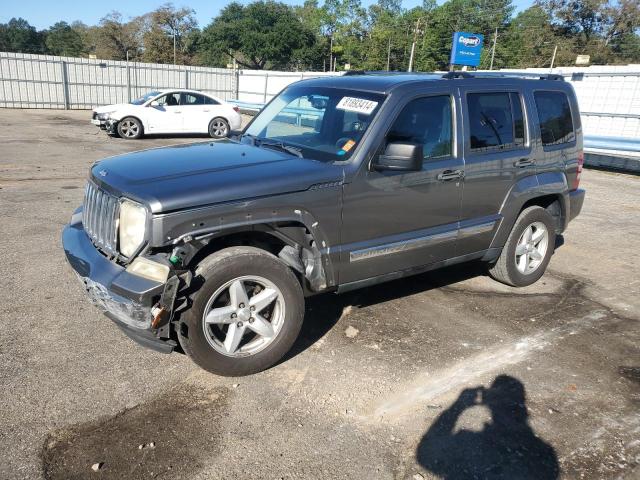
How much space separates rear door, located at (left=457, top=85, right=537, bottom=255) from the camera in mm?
4520

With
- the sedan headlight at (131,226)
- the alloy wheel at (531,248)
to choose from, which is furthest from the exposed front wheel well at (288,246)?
the alloy wheel at (531,248)

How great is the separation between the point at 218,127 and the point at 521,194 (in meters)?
14.1

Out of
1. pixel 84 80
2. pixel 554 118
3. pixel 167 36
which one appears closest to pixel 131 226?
pixel 554 118

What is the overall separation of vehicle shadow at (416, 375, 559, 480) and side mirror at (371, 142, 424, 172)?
165 centimetres

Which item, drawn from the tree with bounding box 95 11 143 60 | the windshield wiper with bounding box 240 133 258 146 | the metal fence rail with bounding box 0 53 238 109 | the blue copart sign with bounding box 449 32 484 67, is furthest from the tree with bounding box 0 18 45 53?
the windshield wiper with bounding box 240 133 258 146

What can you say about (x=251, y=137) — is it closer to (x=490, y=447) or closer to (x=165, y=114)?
(x=490, y=447)

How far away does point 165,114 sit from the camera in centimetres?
1667

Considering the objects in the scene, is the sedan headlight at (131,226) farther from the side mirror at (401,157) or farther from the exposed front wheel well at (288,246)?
the side mirror at (401,157)

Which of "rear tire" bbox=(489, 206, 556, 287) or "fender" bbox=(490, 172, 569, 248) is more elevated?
"fender" bbox=(490, 172, 569, 248)

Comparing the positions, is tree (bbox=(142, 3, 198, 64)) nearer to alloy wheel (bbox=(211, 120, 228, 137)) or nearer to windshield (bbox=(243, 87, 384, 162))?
alloy wheel (bbox=(211, 120, 228, 137))

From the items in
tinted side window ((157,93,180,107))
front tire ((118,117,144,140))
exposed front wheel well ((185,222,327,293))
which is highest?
tinted side window ((157,93,180,107))

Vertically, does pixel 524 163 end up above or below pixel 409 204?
above

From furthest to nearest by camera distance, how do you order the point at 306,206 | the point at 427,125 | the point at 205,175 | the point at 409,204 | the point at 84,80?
1. the point at 84,80
2. the point at 427,125
3. the point at 409,204
4. the point at 306,206
5. the point at 205,175

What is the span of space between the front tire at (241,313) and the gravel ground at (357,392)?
0.18 metres
